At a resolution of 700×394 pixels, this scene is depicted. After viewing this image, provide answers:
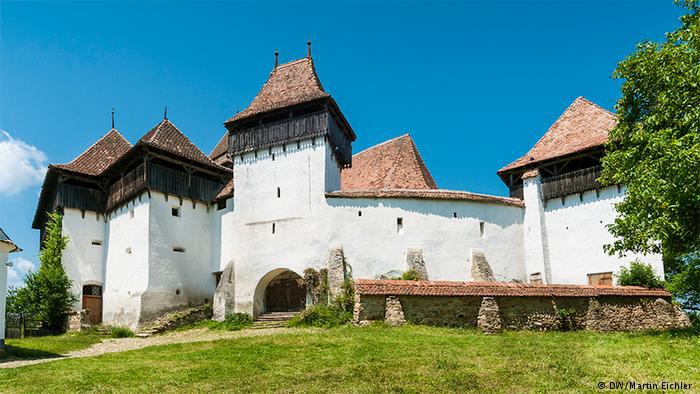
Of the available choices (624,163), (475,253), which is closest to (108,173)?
(475,253)

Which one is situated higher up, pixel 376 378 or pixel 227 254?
pixel 227 254

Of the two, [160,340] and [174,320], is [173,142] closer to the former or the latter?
[174,320]

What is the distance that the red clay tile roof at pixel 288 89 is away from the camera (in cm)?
2361

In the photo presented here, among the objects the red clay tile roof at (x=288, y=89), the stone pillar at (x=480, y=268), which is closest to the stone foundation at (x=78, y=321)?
the red clay tile roof at (x=288, y=89)

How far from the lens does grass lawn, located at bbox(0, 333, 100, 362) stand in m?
15.4

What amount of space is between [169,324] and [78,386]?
40.8 ft

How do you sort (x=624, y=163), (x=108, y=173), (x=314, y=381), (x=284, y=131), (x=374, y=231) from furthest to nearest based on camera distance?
(x=108, y=173)
(x=284, y=131)
(x=374, y=231)
(x=624, y=163)
(x=314, y=381)

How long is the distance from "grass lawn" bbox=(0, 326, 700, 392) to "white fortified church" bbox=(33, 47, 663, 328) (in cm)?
817

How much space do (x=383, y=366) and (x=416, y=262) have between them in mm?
11124

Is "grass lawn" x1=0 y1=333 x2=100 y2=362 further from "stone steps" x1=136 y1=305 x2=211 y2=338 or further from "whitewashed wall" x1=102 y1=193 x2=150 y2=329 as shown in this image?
"whitewashed wall" x1=102 y1=193 x2=150 y2=329

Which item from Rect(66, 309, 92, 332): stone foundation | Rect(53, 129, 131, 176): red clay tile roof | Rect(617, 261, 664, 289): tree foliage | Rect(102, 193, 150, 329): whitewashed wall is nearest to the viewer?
Rect(617, 261, 664, 289): tree foliage

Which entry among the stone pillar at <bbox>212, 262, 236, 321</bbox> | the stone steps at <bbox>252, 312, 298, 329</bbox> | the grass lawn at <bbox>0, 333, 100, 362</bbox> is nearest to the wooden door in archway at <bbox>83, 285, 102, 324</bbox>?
the grass lawn at <bbox>0, 333, 100, 362</bbox>

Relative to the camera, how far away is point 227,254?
973 inches

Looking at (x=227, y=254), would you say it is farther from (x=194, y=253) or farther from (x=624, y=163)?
(x=624, y=163)
